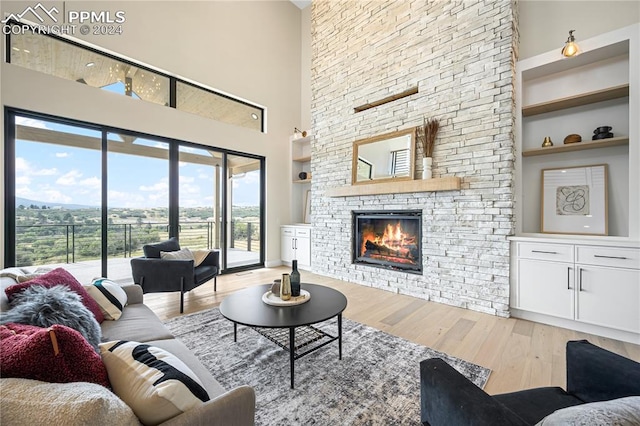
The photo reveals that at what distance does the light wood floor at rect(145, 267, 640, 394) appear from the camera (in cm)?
194

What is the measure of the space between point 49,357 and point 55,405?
172 mm

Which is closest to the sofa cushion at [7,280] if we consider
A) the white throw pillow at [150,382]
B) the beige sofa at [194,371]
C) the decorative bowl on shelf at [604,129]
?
the beige sofa at [194,371]

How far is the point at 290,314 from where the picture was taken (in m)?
1.87

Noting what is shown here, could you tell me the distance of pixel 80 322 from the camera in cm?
123

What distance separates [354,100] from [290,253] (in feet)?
10.4

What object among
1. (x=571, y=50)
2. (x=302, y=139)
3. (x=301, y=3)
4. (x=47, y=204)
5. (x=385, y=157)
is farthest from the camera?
(x=301, y=3)

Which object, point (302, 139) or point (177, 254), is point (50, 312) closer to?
point (177, 254)

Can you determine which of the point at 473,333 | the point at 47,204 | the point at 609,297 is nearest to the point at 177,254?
the point at 47,204

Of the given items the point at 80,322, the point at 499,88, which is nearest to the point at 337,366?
the point at 80,322

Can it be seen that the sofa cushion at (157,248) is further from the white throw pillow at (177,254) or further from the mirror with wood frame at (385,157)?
the mirror with wood frame at (385,157)

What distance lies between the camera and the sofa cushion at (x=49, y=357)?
0.67 m

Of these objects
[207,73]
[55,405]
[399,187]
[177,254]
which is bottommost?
[177,254]

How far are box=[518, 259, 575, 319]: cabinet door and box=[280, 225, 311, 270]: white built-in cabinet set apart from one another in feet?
10.9

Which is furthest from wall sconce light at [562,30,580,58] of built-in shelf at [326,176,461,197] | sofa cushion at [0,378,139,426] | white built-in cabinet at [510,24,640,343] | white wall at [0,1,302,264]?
white wall at [0,1,302,264]
